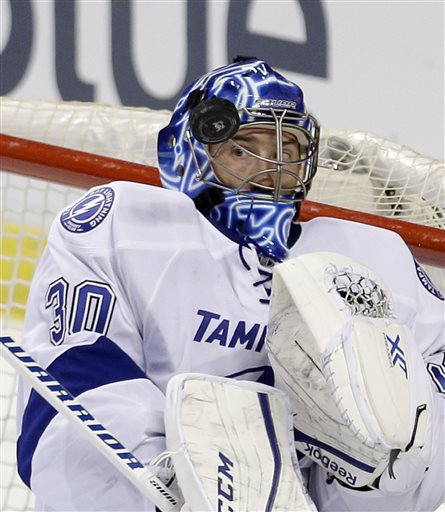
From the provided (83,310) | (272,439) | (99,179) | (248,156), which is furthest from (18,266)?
(272,439)

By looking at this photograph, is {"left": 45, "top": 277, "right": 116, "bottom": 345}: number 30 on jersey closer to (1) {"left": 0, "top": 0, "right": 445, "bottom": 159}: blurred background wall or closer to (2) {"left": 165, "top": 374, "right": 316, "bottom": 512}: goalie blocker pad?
(2) {"left": 165, "top": 374, "right": 316, "bottom": 512}: goalie blocker pad

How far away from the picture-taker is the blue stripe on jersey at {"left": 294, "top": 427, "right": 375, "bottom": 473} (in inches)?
66.7

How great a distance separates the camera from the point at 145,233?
1884 millimetres

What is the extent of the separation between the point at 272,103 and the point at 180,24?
147 centimetres

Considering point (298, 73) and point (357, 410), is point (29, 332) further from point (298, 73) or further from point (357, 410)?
point (298, 73)

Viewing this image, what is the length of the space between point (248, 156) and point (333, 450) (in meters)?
0.46

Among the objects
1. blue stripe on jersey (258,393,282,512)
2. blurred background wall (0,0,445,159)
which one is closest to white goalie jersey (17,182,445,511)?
blue stripe on jersey (258,393,282,512)

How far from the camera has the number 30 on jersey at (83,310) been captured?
70.2 inches

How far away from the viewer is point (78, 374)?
1749 millimetres

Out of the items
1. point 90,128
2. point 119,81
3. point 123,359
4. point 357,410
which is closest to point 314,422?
point 357,410

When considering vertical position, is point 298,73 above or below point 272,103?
below

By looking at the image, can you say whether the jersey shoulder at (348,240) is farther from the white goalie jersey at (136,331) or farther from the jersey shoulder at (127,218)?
the jersey shoulder at (127,218)

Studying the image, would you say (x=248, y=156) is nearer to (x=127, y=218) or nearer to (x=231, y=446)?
(x=127, y=218)

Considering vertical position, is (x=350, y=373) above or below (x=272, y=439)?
above
